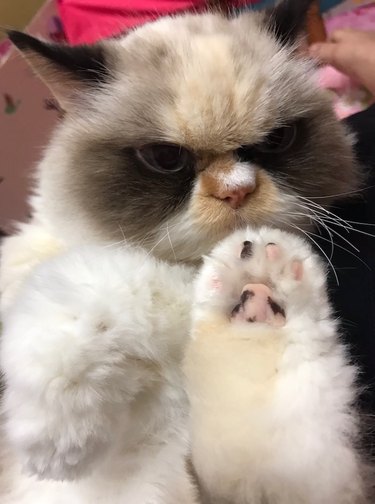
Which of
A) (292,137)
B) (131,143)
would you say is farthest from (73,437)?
(292,137)

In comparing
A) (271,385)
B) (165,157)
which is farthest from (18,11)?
(271,385)

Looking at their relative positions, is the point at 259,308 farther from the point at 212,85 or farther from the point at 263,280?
the point at 212,85

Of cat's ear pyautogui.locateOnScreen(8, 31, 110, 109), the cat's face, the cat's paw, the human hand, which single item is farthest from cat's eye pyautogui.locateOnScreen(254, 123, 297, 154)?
the human hand

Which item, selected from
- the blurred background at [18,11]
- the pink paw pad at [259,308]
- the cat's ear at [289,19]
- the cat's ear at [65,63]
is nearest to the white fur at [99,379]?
the pink paw pad at [259,308]

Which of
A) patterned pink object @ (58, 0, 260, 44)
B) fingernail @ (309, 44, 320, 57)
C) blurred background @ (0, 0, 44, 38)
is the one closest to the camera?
fingernail @ (309, 44, 320, 57)

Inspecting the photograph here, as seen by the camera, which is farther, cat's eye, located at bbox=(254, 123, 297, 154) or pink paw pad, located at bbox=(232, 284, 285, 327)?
cat's eye, located at bbox=(254, 123, 297, 154)

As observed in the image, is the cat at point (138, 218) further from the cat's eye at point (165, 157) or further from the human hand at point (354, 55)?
the human hand at point (354, 55)

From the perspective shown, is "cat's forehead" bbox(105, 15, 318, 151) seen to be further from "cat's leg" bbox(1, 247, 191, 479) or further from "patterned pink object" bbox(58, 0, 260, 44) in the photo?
"patterned pink object" bbox(58, 0, 260, 44)

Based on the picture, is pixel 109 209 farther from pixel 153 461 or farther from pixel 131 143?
pixel 153 461
